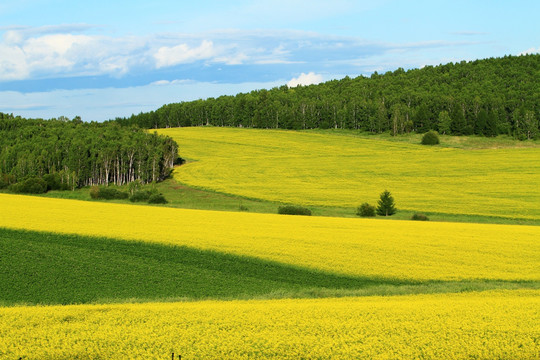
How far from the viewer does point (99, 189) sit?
7169 centimetres

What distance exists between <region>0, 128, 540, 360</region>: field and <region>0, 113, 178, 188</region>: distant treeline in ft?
113

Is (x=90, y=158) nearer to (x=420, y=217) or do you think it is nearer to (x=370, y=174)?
(x=370, y=174)

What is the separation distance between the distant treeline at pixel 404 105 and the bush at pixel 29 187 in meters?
85.6

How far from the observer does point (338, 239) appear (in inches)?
1196

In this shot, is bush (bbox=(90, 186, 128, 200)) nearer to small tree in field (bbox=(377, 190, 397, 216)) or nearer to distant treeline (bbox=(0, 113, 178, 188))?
distant treeline (bbox=(0, 113, 178, 188))

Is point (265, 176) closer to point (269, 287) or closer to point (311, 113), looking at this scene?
point (269, 287)

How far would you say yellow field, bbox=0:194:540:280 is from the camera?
2491 centimetres

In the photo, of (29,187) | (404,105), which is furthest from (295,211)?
(404,105)

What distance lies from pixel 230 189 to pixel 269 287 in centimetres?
4876

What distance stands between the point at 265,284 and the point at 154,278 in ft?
17.8

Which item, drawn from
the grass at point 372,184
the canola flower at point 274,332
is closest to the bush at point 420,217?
the grass at point 372,184

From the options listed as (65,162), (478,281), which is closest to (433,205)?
(478,281)

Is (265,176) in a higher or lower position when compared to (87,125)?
lower

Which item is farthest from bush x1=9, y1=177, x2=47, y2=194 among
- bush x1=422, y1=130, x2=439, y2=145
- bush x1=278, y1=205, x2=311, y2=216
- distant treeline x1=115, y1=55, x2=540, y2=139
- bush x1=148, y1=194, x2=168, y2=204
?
distant treeline x1=115, y1=55, x2=540, y2=139
